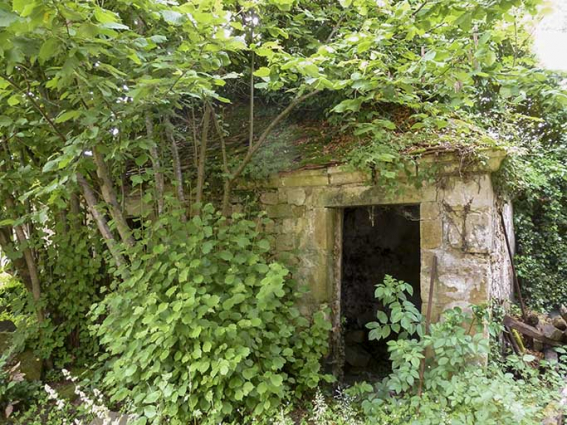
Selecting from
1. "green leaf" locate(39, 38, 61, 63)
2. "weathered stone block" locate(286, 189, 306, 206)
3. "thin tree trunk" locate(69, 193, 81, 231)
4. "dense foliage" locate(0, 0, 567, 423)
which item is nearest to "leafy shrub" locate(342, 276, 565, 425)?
"dense foliage" locate(0, 0, 567, 423)

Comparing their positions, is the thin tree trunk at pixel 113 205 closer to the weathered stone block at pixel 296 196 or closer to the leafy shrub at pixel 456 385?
the weathered stone block at pixel 296 196

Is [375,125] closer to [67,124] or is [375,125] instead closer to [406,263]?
[67,124]

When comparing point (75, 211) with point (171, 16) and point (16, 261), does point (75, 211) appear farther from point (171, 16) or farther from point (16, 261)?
point (171, 16)

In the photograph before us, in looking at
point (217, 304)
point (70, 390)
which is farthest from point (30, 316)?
point (217, 304)

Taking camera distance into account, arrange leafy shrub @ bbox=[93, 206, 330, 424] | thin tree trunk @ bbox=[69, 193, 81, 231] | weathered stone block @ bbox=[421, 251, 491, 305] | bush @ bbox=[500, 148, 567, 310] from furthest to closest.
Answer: bush @ bbox=[500, 148, 567, 310] → thin tree trunk @ bbox=[69, 193, 81, 231] → weathered stone block @ bbox=[421, 251, 491, 305] → leafy shrub @ bbox=[93, 206, 330, 424]

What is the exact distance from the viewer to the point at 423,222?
3279 millimetres

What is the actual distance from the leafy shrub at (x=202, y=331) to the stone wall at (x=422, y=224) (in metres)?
0.60

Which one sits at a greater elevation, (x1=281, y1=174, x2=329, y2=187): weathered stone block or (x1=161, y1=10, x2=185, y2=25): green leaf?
(x1=161, y1=10, x2=185, y2=25): green leaf

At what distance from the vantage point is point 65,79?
2244 millimetres

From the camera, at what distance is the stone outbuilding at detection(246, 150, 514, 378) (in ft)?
10.1

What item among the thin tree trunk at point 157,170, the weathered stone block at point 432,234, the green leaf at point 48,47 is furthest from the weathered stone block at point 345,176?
the green leaf at point 48,47

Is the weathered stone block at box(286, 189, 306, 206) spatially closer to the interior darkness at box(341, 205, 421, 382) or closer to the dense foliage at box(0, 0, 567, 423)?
the dense foliage at box(0, 0, 567, 423)

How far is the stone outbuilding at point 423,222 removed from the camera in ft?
10.1

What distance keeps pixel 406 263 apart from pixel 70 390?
490 centimetres
